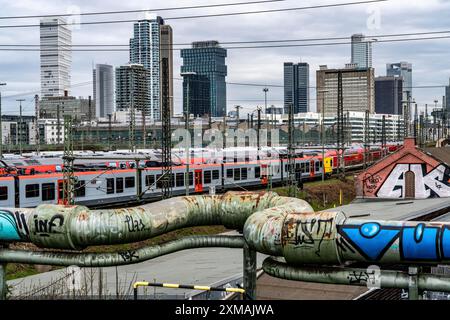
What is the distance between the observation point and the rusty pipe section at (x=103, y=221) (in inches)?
396

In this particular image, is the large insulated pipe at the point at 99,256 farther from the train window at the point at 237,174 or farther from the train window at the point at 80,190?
the train window at the point at 237,174

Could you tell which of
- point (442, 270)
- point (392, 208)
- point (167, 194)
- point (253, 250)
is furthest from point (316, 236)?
point (392, 208)

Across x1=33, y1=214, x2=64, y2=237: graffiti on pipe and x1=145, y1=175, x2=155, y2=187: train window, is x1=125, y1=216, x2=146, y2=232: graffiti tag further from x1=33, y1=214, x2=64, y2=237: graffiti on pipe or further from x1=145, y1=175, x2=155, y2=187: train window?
x1=145, y1=175, x2=155, y2=187: train window

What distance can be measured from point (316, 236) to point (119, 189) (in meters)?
38.6

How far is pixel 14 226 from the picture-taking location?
410 inches

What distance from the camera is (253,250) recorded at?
983 centimetres

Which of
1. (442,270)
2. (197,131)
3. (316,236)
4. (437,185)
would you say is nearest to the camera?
(316,236)

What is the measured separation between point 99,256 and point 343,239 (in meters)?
4.34

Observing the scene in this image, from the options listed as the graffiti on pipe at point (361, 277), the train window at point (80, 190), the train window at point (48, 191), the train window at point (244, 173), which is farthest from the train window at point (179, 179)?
the graffiti on pipe at point (361, 277)

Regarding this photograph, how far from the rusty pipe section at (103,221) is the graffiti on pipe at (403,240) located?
6.91 ft

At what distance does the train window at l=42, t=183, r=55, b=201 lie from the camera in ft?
131

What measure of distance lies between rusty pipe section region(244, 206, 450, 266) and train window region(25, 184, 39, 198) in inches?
1263

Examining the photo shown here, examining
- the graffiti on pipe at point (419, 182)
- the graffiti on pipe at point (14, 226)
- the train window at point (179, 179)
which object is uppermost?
the graffiti on pipe at point (14, 226)
